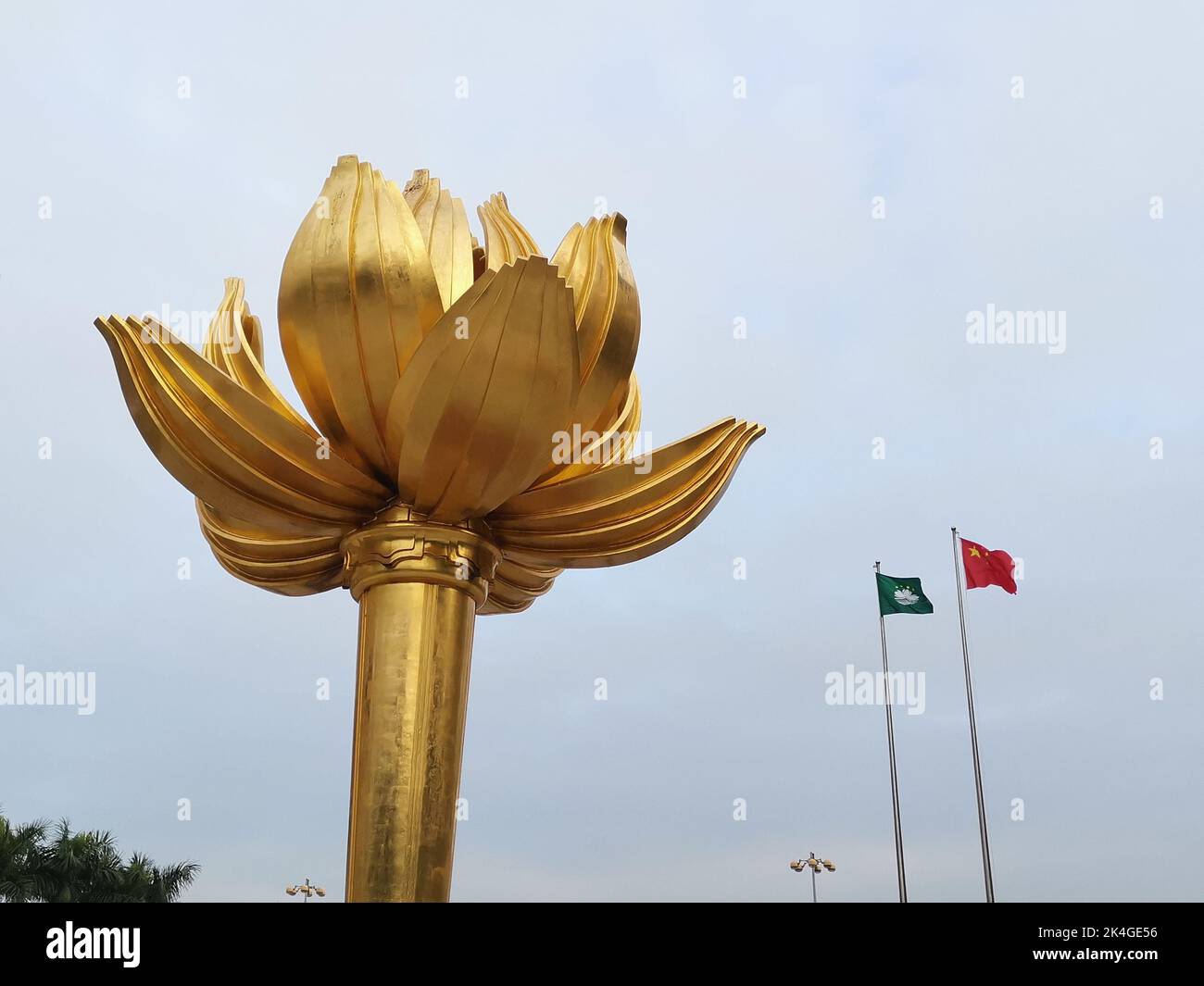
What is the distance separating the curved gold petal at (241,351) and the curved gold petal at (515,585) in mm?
1498

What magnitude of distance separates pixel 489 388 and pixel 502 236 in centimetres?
173

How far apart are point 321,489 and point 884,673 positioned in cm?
1864

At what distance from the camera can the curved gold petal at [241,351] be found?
718cm

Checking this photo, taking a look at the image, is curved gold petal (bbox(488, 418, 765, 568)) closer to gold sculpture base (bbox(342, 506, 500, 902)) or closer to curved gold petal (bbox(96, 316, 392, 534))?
gold sculpture base (bbox(342, 506, 500, 902))

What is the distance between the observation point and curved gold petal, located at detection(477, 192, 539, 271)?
765 centimetres

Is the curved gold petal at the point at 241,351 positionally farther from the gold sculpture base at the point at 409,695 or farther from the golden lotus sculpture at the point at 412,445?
the gold sculpture base at the point at 409,695

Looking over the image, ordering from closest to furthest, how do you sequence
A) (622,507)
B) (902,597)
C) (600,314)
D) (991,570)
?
(600,314)
(622,507)
(991,570)
(902,597)

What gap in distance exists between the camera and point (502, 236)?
306 inches

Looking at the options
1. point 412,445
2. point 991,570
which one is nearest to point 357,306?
point 412,445

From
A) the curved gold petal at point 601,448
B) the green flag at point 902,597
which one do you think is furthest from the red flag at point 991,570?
the curved gold petal at point 601,448

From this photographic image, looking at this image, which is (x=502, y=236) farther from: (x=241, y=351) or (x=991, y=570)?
(x=991, y=570)
